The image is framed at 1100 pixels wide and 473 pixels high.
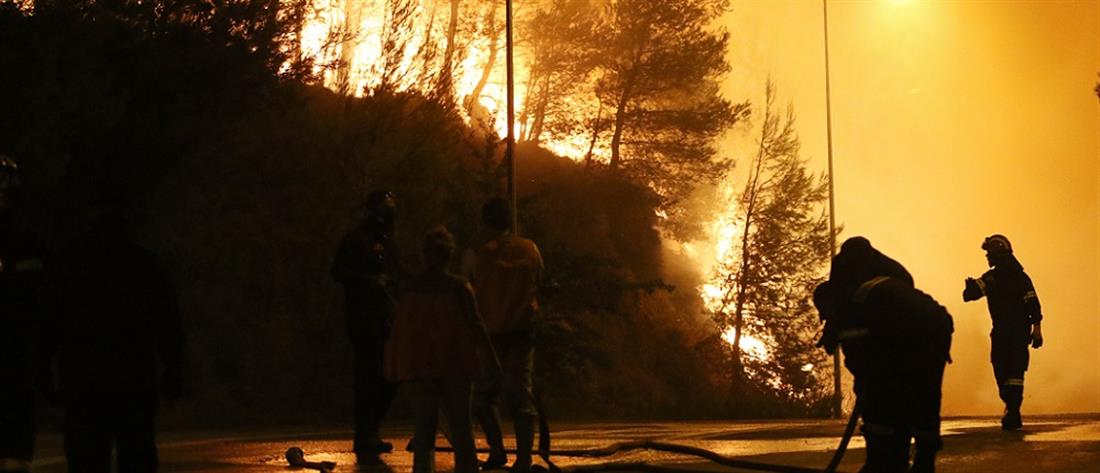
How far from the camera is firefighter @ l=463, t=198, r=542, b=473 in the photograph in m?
11.0

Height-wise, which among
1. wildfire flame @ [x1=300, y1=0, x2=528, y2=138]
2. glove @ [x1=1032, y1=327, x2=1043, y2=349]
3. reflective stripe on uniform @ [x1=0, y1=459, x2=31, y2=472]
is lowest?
reflective stripe on uniform @ [x1=0, y1=459, x2=31, y2=472]

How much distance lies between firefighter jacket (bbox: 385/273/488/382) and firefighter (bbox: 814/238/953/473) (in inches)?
80.1

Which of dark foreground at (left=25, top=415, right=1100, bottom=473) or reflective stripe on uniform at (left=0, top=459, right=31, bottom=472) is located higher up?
dark foreground at (left=25, top=415, right=1100, bottom=473)

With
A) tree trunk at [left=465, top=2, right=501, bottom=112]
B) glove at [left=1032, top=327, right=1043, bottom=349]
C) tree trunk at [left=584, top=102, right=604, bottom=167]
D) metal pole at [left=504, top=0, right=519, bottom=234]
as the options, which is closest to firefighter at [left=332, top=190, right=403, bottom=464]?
glove at [left=1032, top=327, right=1043, bottom=349]

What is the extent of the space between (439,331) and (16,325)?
2.62 m

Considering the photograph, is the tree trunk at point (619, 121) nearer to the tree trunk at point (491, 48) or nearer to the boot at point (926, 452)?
the tree trunk at point (491, 48)

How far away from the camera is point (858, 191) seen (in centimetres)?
7162

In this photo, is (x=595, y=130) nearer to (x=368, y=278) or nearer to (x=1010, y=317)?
(x=1010, y=317)

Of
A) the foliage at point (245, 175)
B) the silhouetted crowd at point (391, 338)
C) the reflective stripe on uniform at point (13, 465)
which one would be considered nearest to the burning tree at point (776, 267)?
the foliage at point (245, 175)

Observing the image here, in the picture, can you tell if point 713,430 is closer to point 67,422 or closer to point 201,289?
point 67,422

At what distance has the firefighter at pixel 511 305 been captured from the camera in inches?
A: 432

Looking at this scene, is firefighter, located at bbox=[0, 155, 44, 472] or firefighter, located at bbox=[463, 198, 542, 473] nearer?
firefighter, located at bbox=[0, 155, 44, 472]

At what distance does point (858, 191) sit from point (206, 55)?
156 ft

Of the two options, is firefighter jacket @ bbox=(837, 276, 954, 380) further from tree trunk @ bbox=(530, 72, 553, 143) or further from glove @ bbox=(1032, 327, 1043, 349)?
tree trunk @ bbox=(530, 72, 553, 143)
